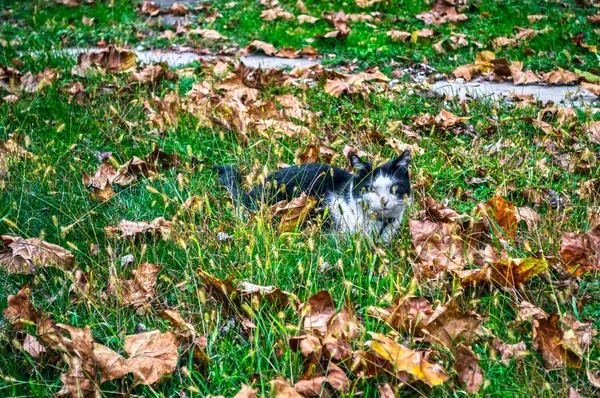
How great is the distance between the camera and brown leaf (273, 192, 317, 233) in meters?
2.77

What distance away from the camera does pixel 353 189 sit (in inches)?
119

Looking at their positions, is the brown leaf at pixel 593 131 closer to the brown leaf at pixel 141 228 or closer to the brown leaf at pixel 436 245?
the brown leaf at pixel 436 245

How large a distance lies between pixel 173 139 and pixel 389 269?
202cm

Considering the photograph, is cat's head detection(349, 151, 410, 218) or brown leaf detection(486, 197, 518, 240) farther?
cat's head detection(349, 151, 410, 218)

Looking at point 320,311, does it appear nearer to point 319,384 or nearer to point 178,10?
point 319,384

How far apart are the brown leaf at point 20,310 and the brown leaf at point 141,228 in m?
0.53

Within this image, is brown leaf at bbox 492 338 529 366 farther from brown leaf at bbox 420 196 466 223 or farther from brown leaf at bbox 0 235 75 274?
brown leaf at bbox 0 235 75 274

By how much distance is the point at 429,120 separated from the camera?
3.85 meters

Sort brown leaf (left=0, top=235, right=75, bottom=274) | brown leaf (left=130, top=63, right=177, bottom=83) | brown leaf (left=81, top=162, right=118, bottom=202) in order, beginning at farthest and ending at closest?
brown leaf (left=130, top=63, right=177, bottom=83), brown leaf (left=81, top=162, right=118, bottom=202), brown leaf (left=0, top=235, right=75, bottom=274)

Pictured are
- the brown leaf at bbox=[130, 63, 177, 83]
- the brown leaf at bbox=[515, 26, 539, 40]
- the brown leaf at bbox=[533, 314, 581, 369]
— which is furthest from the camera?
the brown leaf at bbox=[515, 26, 539, 40]

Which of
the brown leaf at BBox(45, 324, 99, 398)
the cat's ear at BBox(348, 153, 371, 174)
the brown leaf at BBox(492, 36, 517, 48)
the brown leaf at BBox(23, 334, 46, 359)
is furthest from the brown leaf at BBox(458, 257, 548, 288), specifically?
the brown leaf at BBox(492, 36, 517, 48)

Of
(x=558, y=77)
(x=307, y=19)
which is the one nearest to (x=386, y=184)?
(x=558, y=77)

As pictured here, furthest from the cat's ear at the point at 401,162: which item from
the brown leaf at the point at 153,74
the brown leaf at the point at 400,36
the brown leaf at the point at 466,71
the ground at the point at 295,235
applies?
the brown leaf at the point at 400,36

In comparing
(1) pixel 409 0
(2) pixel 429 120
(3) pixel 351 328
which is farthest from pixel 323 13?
(3) pixel 351 328
